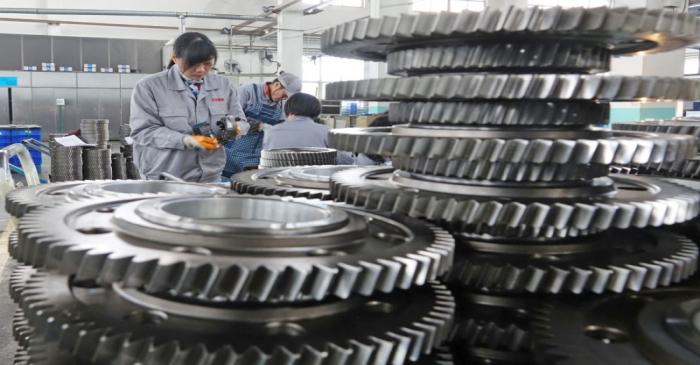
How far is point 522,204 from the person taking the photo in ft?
3.19

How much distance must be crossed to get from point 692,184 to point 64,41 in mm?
11601

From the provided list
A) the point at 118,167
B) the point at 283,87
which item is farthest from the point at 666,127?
the point at 118,167

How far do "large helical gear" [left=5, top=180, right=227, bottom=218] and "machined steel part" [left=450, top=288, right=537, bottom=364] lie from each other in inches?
27.6

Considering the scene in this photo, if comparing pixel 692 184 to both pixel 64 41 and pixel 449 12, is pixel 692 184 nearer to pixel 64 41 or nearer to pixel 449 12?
pixel 449 12

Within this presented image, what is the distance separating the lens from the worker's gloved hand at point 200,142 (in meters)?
3.08

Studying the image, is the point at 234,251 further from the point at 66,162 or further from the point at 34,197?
the point at 66,162

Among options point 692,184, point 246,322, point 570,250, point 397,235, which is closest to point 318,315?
point 246,322

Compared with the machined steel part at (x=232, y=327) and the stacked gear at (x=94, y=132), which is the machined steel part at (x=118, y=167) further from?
the machined steel part at (x=232, y=327)

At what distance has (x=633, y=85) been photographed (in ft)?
3.28

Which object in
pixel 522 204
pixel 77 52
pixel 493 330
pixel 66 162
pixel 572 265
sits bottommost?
pixel 66 162

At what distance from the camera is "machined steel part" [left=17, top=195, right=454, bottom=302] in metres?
0.72

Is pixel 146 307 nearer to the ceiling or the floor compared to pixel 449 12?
nearer to the floor

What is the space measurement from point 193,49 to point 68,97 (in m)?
8.84

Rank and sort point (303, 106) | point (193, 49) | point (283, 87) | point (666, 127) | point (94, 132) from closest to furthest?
point (666, 127)
point (193, 49)
point (303, 106)
point (283, 87)
point (94, 132)
